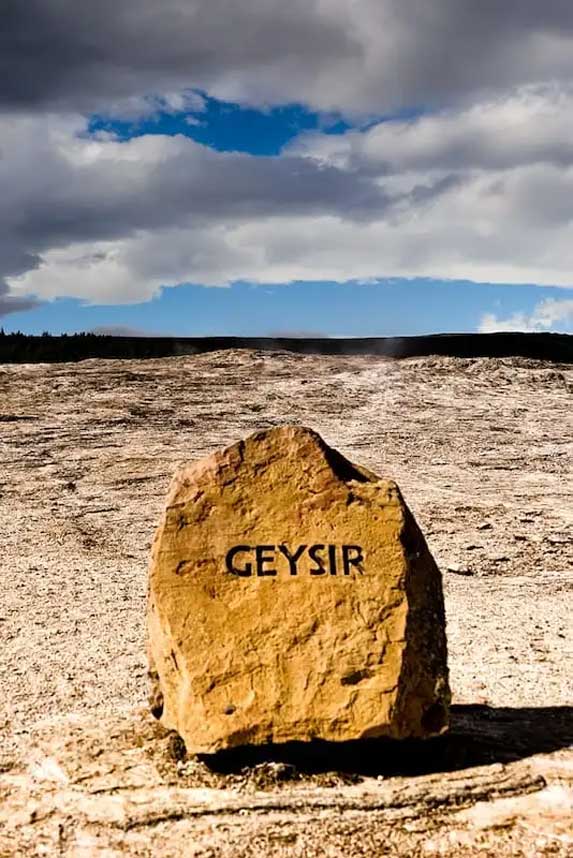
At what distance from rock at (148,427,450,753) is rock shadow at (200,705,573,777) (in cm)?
15

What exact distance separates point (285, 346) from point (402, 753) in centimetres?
1396

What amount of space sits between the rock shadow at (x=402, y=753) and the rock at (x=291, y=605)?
15 centimetres

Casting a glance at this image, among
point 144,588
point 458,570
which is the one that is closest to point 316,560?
point 144,588

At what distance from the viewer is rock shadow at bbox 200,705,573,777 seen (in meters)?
4.04

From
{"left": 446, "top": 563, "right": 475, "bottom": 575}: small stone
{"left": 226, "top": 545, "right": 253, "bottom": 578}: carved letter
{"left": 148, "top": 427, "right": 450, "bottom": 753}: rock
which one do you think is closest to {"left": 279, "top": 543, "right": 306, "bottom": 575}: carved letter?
{"left": 148, "top": 427, "right": 450, "bottom": 753}: rock

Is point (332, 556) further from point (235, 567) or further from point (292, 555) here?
point (235, 567)

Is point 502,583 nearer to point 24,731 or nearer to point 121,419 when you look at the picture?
point 24,731

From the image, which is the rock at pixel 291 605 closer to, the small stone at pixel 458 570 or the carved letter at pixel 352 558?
the carved letter at pixel 352 558

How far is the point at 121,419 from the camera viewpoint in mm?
13133

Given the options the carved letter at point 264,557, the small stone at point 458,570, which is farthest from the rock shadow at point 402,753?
the small stone at point 458,570

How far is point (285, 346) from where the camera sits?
17.9 metres

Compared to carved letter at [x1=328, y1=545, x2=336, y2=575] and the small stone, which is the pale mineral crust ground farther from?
carved letter at [x1=328, y1=545, x2=336, y2=575]

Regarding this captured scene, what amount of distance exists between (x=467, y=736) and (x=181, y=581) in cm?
140

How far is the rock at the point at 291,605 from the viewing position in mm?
3930
